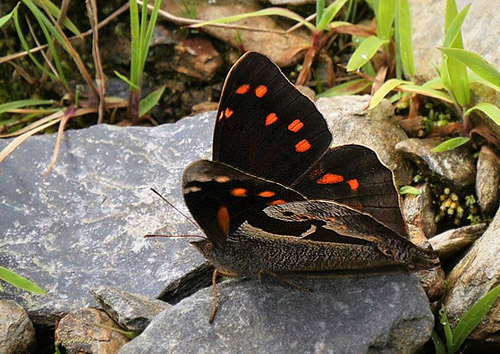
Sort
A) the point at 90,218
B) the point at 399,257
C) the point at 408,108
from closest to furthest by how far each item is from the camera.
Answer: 1. the point at 399,257
2. the point at 90,218
3. the point at 408,108

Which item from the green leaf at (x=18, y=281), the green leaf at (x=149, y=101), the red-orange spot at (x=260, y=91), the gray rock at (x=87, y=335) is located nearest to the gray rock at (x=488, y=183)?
the red-orange spot at (x=260, y=91)

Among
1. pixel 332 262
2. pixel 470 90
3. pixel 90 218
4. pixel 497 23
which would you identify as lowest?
pixel 90 218

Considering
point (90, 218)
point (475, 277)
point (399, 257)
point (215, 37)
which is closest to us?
point (399, 257)

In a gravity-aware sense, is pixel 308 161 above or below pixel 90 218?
above

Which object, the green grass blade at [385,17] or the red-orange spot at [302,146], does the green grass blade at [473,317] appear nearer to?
the red-orange spot at [302,146]

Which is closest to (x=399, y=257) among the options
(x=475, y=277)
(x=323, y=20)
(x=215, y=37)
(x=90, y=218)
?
(x=475, y=277)

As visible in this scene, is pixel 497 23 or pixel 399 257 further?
pixel 497 23

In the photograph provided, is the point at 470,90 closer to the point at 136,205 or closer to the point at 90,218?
the point at 136,205
